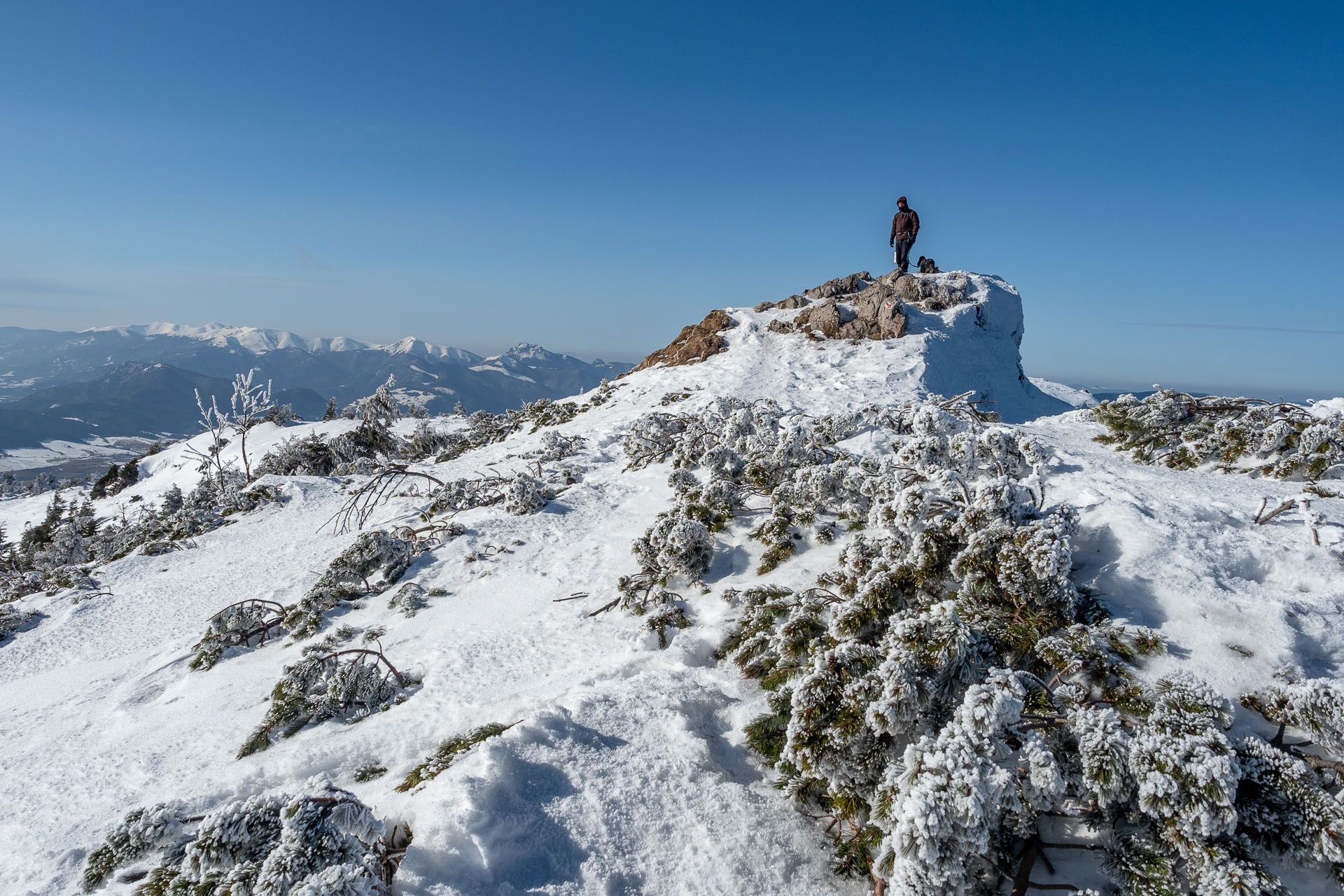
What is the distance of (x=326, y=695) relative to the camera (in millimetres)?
6637

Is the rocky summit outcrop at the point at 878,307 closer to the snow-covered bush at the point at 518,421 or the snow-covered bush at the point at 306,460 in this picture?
the snow-covered bush at the point at 518,421

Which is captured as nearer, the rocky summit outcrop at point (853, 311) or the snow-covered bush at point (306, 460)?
the snow-covered bush at point (306, 460)

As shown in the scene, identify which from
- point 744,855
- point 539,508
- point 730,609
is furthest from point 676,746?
point 539,508

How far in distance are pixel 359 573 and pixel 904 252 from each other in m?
26.2

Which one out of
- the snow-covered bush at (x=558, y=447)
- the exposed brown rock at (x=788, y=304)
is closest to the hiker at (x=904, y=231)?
the exposed brown rock at (x=788, y=304)

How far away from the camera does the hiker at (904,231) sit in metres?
25.4

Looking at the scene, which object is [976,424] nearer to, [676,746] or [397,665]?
[676,746]

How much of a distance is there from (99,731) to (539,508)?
6.83m

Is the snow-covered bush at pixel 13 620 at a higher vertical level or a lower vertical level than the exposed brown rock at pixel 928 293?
lower

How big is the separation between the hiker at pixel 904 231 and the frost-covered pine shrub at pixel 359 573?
2481cm

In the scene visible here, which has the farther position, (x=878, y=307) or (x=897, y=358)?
(x=878, y=307)

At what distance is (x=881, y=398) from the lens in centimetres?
1941

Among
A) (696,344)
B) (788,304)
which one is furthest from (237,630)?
(788,304)

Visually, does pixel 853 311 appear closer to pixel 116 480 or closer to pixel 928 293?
pixel 928 293
